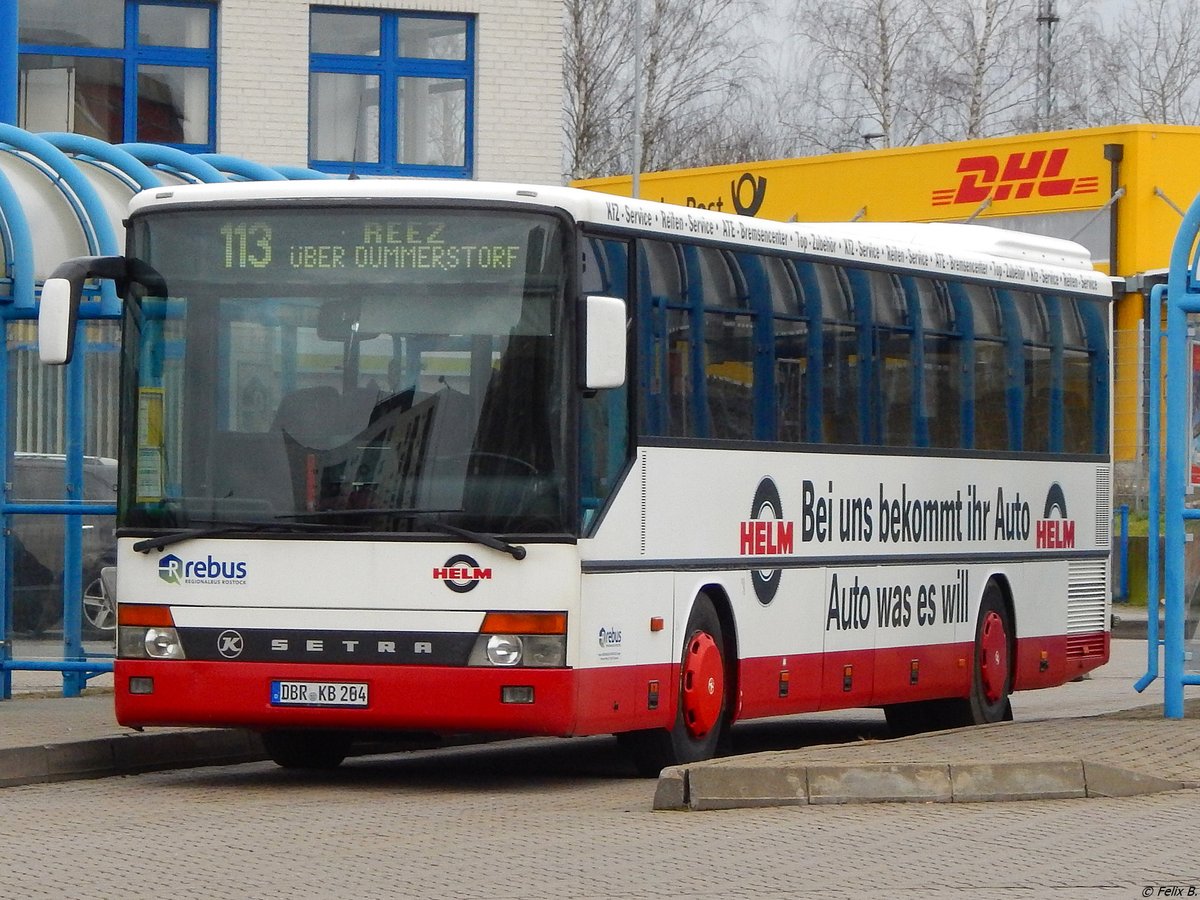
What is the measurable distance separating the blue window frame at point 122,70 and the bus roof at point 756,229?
1308 cm

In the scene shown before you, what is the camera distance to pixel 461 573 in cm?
1193

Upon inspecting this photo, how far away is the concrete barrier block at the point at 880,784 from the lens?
1145 centimetres

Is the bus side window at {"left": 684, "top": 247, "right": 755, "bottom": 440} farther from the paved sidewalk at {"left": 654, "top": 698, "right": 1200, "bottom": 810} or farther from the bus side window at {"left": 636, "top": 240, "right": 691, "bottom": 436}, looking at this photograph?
the paved sidewalk at {"left": 654, "top": 698, "right": 1200, "bottom": 810}

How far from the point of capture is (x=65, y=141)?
1691 cm

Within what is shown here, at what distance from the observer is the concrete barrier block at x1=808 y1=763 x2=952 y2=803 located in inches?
451

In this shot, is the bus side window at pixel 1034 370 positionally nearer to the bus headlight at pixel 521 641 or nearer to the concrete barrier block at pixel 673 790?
the bus headlight at pixel 521 641

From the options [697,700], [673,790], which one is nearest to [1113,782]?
[673,790]

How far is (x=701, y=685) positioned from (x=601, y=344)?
217cm

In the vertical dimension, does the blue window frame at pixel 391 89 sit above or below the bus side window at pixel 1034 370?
above

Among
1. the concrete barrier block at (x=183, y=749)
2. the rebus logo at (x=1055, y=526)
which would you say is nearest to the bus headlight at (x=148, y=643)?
the concrete barrier block at (x=183, y=749)

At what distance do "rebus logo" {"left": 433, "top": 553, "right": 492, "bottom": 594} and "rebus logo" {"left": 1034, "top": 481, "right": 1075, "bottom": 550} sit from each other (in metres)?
6.46

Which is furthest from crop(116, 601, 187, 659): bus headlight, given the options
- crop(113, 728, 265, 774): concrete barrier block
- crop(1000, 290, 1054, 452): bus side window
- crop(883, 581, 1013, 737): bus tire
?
crop(1000, 290, 1054, 452): bus side window

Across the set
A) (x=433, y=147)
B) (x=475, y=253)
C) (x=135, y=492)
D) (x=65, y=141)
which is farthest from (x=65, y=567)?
(x=433, y=147)

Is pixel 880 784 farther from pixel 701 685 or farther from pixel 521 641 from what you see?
pixel 701 685
